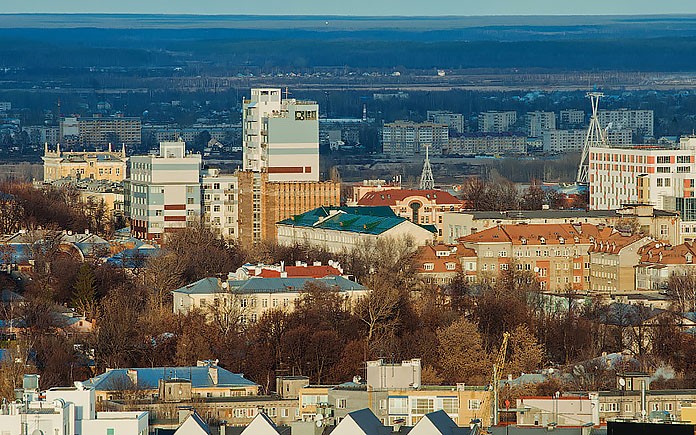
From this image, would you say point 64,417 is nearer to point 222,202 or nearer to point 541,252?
point 541,252

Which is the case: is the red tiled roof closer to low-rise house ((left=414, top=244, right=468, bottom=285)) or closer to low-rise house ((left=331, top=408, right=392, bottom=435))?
low-rise house ((left=414, top=244, right=468, bottom=285))

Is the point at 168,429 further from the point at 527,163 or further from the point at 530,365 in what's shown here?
the point at 527,163

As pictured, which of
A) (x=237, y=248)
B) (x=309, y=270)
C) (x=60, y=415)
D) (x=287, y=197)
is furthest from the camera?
(x=287, y=197)

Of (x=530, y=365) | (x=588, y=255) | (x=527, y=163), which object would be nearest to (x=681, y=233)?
(x=588, y=255)

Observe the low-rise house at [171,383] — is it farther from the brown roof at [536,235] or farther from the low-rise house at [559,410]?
the brown roof at [536,235]

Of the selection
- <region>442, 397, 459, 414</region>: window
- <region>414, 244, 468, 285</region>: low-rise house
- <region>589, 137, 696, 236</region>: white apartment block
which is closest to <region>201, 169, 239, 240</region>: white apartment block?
<region>589, 137, 696, 236</region>: white apartment block

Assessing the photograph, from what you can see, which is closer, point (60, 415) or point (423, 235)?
point (60, 415)

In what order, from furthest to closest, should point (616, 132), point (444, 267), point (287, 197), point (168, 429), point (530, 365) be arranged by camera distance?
point (616, 132), point (287, 197), point (444, 267), point (530, 365), point (168, 429)
